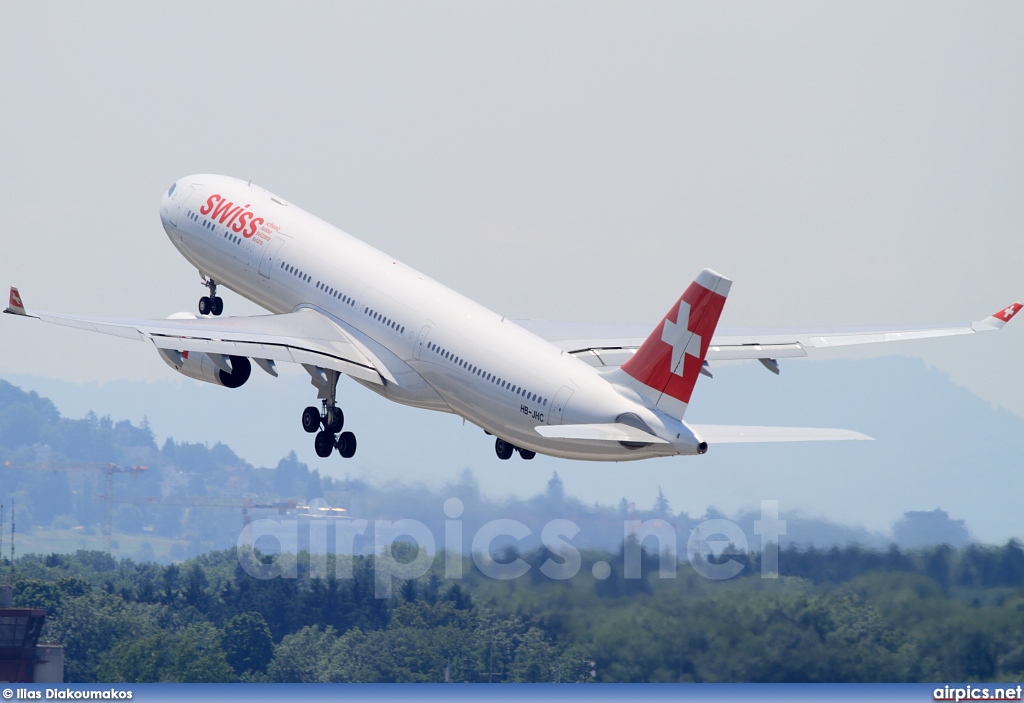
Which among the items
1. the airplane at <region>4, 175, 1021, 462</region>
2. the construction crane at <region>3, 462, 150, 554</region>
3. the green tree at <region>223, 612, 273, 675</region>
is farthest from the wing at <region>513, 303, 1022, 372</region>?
the construction crane at <region>3, 462, 150, 554</region>

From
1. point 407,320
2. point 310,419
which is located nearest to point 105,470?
point 310,419

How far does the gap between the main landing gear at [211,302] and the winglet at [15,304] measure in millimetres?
12257

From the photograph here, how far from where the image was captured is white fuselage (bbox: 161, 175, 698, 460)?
41.8m

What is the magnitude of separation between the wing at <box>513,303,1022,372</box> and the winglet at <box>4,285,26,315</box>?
14641 mm

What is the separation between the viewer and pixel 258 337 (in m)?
47.7

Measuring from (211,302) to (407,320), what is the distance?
11903 millimetres

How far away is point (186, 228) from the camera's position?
2154 inches

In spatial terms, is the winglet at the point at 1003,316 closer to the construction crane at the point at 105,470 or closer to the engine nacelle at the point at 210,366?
the engine nacelle at the point at 210,366

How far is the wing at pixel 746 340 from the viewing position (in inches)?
1881

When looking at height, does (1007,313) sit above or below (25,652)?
above

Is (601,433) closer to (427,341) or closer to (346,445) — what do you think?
(427,341)

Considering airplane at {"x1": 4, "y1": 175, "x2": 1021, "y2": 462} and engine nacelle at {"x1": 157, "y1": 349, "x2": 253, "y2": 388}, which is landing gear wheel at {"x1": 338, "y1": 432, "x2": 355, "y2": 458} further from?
engine nacelle at {"x1": 157, "y1": 349, "x2": 253, "y2": 388}

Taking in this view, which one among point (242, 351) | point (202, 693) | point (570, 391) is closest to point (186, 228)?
point (242, 351)

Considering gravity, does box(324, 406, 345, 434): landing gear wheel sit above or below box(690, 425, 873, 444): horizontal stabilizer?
above
